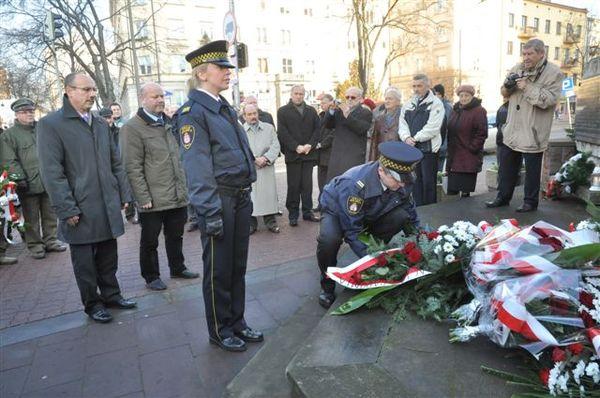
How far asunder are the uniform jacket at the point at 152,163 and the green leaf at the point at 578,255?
3.27m

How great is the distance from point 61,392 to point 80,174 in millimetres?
1687

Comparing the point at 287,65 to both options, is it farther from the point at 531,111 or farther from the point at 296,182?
the point at 531,111

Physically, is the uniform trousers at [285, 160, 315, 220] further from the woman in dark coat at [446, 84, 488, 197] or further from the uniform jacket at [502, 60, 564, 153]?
the uniform jacket at [502, 60, 564, 153]

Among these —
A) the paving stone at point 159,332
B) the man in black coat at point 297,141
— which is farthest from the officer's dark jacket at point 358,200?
the man in black coat at point 297,141

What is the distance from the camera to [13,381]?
311 cm

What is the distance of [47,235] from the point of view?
643cm

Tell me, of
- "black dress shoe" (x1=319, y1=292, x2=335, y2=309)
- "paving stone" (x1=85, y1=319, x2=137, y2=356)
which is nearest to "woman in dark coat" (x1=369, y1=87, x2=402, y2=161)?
"black dress shoe" (x1=319, y1=292, x2=335, y2=309)

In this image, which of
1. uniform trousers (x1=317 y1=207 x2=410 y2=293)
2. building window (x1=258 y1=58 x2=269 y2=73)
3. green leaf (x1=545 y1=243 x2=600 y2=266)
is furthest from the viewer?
building window (x1=258 y1=58 x2=269 y2=73)

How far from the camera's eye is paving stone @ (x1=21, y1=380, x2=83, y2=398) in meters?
2.91

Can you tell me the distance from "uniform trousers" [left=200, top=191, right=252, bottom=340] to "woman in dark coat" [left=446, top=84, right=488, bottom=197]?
12.5ft

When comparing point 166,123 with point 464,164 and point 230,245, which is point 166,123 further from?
point 464,164

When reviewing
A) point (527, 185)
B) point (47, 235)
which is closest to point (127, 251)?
point (47, 235)

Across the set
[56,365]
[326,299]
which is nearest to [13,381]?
[56,365]

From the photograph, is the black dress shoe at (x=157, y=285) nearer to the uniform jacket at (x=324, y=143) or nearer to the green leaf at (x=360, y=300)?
the green leaf at (x=360, y=300)
